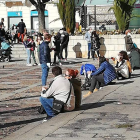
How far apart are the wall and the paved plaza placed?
1046 cm

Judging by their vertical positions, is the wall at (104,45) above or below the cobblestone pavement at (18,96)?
above

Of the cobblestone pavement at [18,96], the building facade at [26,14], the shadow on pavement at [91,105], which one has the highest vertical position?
the building facade at [26,14]

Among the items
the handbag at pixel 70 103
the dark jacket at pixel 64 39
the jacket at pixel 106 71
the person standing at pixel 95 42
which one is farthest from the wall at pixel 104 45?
the handbag at pixel 70 103

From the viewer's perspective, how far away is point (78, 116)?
10.8m

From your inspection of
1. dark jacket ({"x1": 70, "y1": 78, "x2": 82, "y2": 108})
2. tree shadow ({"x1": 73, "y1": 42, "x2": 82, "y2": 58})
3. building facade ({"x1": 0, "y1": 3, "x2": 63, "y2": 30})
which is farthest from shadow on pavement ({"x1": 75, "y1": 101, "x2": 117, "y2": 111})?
building facade ({"x1": 0, "y1": 3, "x2": 63, "y2": 30})

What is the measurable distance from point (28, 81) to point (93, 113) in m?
7.76

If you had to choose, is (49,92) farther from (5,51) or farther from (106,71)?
(5,51)

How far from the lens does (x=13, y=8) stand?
47.3 metres

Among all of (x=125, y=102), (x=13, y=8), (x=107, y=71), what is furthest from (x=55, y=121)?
(x=13, y=8)

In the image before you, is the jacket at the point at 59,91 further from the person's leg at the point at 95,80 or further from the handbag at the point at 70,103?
the person's leg at the point at 95,80

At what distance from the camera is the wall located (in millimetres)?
28853

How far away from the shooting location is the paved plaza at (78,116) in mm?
8969

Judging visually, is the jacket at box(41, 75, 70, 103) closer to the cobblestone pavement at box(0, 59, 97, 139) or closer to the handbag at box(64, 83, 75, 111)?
the handbag at box(64, 83, 75, 111)

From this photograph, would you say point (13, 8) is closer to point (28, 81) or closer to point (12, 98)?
point (28, 81)
